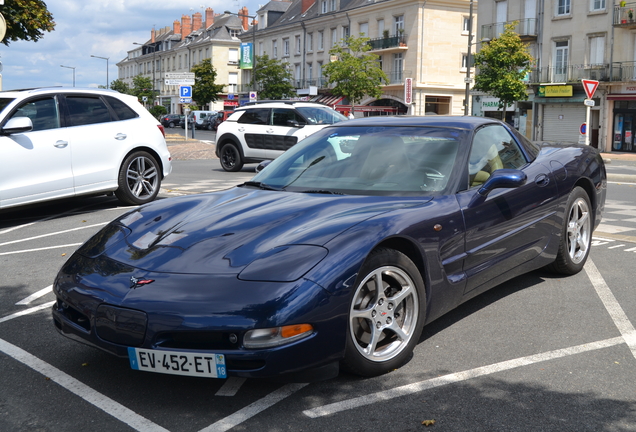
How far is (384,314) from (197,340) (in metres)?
1.00

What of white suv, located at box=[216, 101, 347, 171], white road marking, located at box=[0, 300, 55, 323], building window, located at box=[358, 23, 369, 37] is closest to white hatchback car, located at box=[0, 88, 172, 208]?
white road marking, located at box=[0, 300, 55, 323]

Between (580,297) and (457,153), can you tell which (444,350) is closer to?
(457,153)

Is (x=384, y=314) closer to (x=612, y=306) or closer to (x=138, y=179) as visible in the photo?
(x=612, y=306)

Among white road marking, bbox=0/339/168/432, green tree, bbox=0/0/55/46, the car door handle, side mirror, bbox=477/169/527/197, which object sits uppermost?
Result: green tree, bbox=0/0/55/46

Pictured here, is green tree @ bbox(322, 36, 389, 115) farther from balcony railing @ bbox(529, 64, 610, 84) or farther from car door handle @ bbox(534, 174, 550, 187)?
car door handle @ bbox(534, 174, 550, 187)

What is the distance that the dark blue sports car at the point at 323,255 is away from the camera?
3.11m

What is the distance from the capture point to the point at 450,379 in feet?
11.8

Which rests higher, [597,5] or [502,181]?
[597,5]

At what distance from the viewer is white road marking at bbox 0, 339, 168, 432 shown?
307 centimetres

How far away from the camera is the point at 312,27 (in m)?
64.5

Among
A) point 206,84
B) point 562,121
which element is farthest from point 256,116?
point 206,84

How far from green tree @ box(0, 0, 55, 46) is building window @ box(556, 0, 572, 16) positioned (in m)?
30.8

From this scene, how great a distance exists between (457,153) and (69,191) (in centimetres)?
604

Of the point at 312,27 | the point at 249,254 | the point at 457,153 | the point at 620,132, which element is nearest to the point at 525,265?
the point at 457,153
